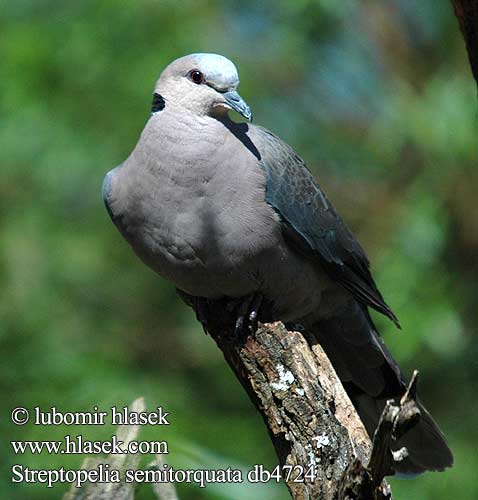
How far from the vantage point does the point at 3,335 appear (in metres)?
6.33

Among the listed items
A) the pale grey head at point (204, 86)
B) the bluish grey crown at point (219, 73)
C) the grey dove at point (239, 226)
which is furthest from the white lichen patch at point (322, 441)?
the bluish grey crown at point (219, 73)

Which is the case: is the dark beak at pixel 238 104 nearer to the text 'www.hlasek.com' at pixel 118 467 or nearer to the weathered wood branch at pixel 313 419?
the weathered wood branch at pixel 313 419

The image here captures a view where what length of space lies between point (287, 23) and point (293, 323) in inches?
125

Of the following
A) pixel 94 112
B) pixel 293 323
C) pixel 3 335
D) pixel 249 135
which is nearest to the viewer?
pixel 249 135

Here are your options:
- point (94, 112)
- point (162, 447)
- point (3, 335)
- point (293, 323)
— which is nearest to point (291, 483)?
point (162, 447)

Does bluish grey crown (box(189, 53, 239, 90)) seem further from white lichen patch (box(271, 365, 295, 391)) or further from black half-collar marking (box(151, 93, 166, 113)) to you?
white lichen patch (box(271, 365, 295, 391))

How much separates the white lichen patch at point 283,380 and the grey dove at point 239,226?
17.8 inches

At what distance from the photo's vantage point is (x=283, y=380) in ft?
10.6

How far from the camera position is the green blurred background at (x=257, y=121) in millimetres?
5988

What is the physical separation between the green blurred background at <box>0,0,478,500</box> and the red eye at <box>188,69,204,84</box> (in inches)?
88.7

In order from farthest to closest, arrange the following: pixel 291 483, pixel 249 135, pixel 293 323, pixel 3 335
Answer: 1. pixel 3 335
2. pixel 293 323
3. pixel 249 135
4. pixel 291 483

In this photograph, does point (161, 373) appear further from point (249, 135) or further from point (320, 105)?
point (249, 135)

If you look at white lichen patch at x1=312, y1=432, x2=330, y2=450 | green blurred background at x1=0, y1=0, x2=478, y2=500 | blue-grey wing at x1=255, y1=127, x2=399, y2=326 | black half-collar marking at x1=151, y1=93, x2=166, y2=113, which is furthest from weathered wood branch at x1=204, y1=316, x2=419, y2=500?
green blurred background at x1=0, y1=0, x2=478, y2=500

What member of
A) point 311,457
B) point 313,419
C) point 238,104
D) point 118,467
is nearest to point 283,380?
point 313,419
